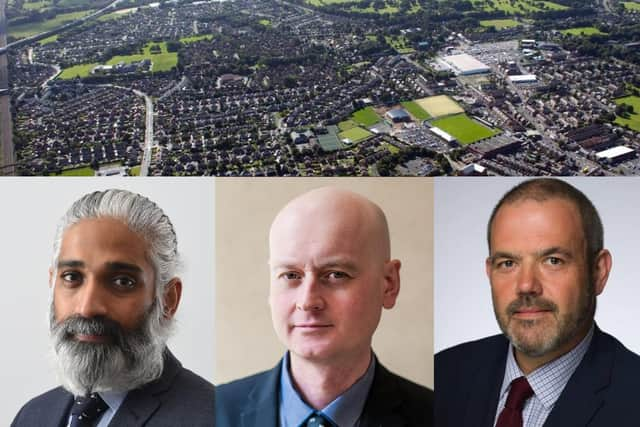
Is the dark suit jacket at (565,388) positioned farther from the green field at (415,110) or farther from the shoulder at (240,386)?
the green field at (415,110)

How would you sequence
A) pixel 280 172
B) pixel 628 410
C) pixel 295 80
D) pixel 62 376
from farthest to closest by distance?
pixel 295 80, pixel 280 172, pixel 62 376, pixel 628 410

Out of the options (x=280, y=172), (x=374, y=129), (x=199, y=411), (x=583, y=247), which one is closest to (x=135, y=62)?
(x=280, y=172)

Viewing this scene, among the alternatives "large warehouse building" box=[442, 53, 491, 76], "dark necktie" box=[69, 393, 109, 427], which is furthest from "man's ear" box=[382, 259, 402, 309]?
"large warehouse building" box=[442, 53, 491, 76]

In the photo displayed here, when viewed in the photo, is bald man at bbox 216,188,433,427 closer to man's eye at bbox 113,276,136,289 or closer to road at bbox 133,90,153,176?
man's eye at bbox 113,276,136,289

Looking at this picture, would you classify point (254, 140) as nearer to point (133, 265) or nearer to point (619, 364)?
point (133, 265)

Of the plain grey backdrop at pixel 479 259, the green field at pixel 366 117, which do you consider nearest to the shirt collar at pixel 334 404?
the plain grey backdrop at pixel 479 259

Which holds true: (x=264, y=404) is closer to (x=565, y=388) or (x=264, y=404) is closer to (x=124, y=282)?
(x=124, y=282)

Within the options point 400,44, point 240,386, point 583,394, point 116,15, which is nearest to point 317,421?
point 240,386
